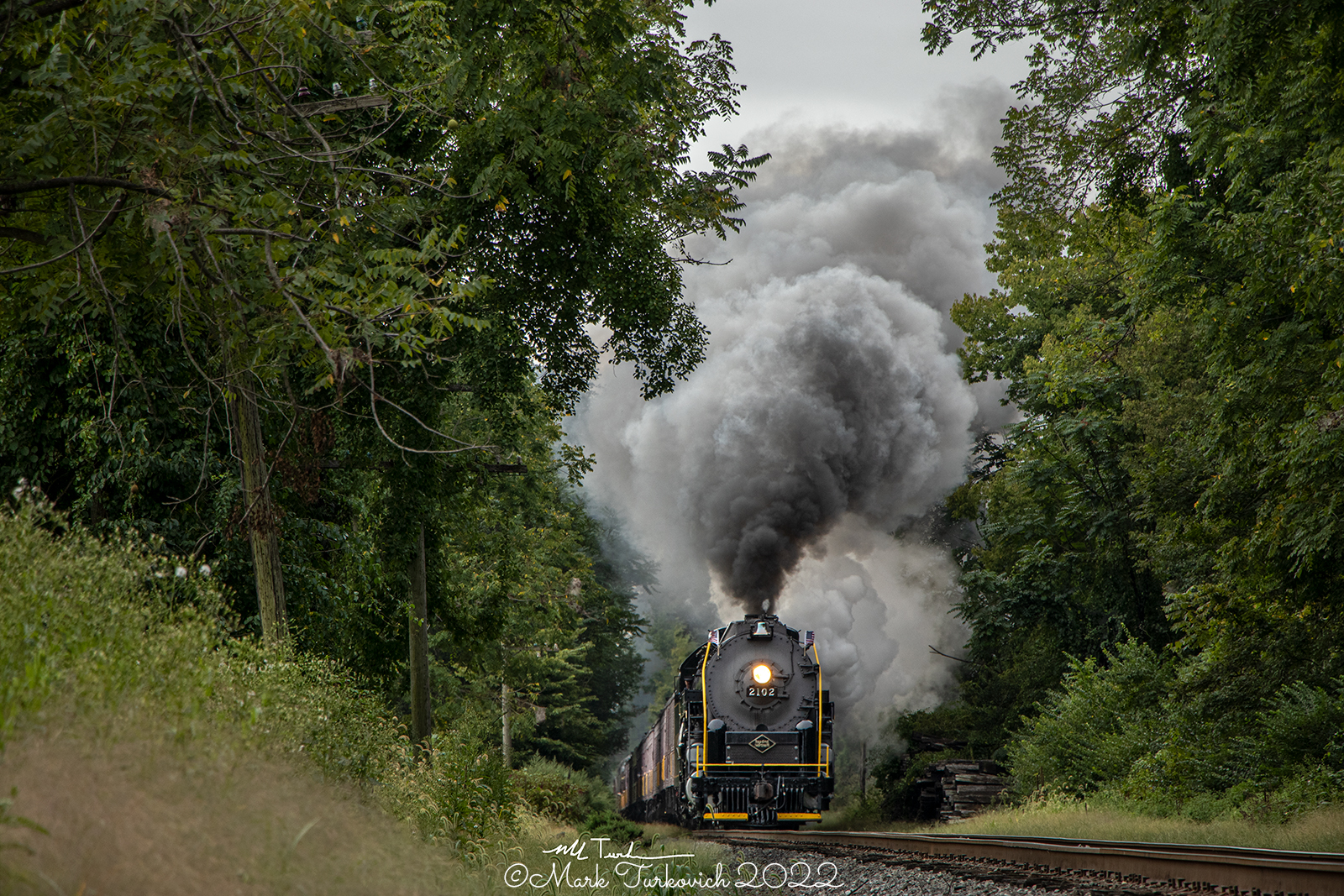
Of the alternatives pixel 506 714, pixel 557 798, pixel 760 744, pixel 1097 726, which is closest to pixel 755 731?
pixel 760 744

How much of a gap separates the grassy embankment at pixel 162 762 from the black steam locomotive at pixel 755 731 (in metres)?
9.56

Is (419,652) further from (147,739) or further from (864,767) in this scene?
(864,767)

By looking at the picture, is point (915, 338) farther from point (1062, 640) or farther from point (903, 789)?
point (903, 789)

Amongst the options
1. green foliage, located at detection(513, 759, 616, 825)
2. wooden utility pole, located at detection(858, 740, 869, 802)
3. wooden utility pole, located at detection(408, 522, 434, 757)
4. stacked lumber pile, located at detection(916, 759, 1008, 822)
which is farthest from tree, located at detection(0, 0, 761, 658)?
wooden utility pole, located at detection(858, 740, 869, 802)

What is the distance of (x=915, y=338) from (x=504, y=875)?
2749 centimetres

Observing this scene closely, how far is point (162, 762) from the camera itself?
146 inches

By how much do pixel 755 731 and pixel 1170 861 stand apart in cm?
898

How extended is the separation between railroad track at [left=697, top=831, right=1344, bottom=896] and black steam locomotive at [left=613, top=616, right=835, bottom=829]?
2705 millimetres

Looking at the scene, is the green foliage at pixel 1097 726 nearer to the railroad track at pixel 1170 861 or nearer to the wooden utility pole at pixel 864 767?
the wooden utility pole at pixel 864 767

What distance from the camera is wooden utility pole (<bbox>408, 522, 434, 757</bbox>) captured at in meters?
17.9

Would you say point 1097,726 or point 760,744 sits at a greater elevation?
point 1097,726

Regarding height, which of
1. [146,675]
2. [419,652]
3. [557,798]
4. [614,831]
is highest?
[419,652]

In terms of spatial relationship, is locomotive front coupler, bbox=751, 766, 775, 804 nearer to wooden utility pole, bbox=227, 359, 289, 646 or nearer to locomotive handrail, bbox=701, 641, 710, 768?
locomotive handrail, bbox=701, 641, 710, 768

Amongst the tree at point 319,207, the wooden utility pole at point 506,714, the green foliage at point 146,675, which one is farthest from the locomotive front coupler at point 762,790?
the wooden utility pole at point 506,714
